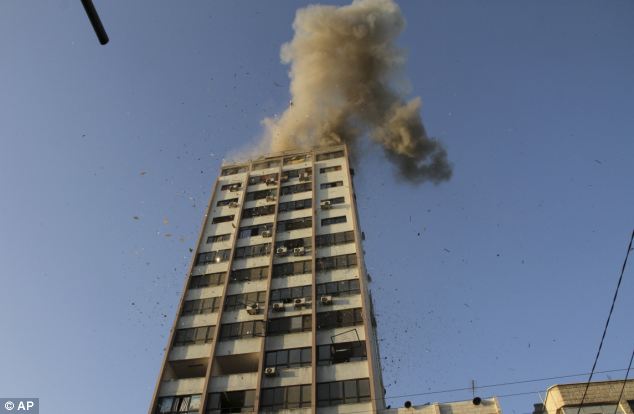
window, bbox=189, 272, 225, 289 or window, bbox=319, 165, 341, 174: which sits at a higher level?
window, bbox=319, 165, 341, 174

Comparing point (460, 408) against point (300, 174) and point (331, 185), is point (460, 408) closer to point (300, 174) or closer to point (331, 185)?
point (331, 185)

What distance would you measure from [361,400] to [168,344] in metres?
12.6

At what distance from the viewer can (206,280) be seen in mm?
33875

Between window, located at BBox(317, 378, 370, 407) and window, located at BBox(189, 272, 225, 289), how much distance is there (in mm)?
11390

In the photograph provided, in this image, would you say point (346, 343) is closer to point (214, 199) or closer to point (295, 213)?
point (295, 213)

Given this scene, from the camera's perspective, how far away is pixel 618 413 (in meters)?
20.1

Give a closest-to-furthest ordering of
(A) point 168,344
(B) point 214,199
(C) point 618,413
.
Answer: (C) point 618,413, (A) point 168,344, (B) point 214,199

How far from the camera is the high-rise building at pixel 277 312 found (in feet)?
85.4

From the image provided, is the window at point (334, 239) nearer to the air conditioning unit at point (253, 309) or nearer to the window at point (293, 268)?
the window at point (293, 268)

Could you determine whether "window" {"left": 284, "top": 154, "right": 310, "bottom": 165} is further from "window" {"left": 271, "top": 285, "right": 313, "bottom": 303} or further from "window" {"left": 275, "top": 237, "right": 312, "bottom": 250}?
"window" {"left": 271, "top": 285, "right": 313, "bottom": 303}

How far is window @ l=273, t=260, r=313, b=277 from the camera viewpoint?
3291cm

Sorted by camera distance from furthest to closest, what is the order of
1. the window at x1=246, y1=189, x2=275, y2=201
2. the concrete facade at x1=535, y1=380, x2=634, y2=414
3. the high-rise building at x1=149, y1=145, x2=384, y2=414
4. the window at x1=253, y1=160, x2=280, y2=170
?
the window at x1=253, y1=160, x2=280, y2=170
the window at x1=246, y1=189, x2=275, y2=201
the high-rise building at x1=149, y1=145, x2=384, y2=414
the concrete facade at x1=535, y1=380, x2=634, y2=414

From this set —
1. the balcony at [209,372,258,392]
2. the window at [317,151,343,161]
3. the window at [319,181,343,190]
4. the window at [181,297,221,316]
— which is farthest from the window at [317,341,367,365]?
the window at [317,151,343,161]

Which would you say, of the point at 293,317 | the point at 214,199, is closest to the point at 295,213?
the point at 214,199
